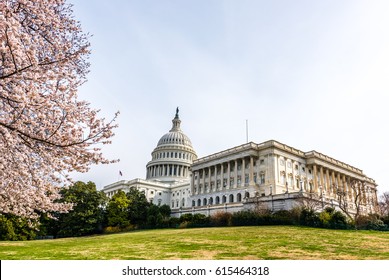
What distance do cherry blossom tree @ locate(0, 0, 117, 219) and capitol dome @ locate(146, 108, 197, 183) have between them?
4423 inches

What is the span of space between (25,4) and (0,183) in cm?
713

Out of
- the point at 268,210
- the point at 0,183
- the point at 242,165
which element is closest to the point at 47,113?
the point at 0,183

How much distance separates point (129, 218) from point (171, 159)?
64.2m

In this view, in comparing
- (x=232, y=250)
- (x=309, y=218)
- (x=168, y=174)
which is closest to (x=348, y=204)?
(x=309, y=218)

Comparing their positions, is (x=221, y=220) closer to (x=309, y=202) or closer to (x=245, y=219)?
(x=245, y=219)

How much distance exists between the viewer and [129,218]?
63.7 meters

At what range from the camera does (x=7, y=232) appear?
1848 inches

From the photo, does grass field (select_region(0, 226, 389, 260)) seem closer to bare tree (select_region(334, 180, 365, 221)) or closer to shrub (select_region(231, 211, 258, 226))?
shrub (select_region(231, 211, 258, 226))

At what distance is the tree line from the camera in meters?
41.7

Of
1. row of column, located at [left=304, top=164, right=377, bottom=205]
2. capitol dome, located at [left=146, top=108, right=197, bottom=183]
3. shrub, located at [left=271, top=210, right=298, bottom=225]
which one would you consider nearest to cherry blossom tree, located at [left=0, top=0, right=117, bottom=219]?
shrub, located at [left=271, top=210, right=298, bottom=225]

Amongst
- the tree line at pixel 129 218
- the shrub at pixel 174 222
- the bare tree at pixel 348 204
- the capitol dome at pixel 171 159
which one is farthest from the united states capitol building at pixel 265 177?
the capitol dome at pixel 171 159

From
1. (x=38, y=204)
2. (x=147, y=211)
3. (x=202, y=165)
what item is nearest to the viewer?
(x=38, y=204)

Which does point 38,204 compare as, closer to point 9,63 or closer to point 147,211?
point 9,63

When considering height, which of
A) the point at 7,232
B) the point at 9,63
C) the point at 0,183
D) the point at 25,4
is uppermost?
the point at 25,4
